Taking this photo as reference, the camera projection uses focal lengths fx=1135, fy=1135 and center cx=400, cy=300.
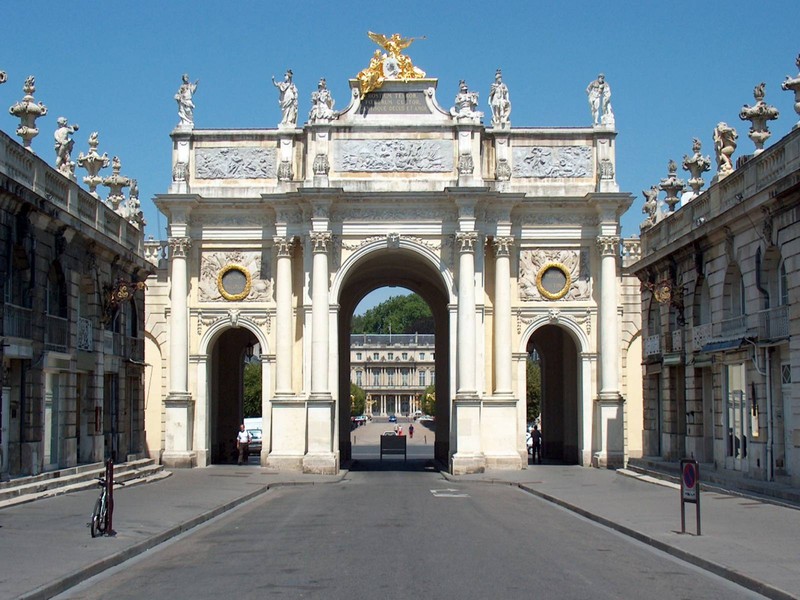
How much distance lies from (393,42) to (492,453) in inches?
612

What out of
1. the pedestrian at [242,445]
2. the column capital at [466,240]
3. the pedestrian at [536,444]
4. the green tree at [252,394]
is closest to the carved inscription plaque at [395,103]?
the column capital at [466,240]

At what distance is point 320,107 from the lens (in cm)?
4066

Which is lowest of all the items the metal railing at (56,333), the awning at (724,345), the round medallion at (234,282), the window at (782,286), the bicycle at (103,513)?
the bicycle at (103,513)

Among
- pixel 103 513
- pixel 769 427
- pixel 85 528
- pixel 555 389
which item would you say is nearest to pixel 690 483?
pixel 769 427

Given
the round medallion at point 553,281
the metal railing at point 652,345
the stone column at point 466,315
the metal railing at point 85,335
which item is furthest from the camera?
the round medallion at point 553,281

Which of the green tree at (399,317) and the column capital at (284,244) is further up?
the green tree at (399,317)

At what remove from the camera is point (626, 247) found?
46.5 metres

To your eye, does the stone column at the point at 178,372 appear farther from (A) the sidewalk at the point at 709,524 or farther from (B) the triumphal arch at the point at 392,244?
(A) the sidewalk at the point at 709,524

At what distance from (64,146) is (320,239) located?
1098cm

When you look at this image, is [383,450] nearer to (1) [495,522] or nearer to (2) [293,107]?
(2) [293,107]

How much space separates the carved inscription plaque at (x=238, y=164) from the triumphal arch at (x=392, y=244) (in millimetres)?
66

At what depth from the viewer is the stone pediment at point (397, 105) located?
4119 cm

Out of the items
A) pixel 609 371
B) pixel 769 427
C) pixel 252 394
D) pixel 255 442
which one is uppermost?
pixel 609 371

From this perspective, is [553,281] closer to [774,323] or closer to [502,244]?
[502,244]
